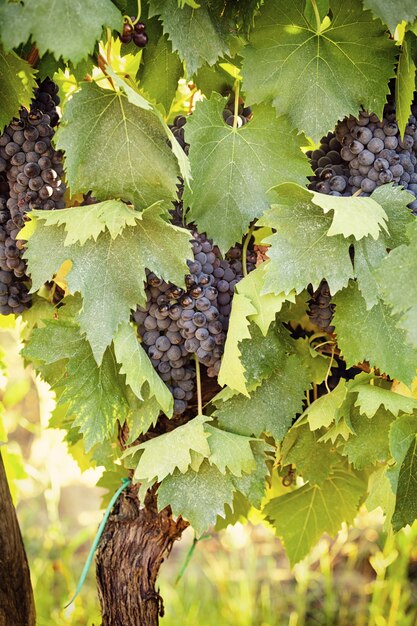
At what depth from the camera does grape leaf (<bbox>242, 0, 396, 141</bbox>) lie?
795 mm

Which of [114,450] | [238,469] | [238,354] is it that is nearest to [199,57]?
[238,354]

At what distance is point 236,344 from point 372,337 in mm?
140

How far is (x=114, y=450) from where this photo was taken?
1079 millimetres

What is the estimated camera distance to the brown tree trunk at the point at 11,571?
1006 mm

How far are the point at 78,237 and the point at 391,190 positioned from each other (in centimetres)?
32

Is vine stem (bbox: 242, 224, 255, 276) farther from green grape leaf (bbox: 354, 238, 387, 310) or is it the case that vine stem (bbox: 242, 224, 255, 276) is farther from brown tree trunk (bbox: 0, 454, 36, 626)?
brown tree trunk (bbox: 0, 454, 36, 626)

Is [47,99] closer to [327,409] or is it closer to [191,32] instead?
[191,32]

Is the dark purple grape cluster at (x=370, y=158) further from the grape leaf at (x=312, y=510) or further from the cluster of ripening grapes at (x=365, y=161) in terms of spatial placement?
the grape leaf at (x=312, y=510)

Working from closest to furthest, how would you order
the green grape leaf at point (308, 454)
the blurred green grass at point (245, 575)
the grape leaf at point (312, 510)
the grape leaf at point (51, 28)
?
the grape leaf at point (51, 28)
the green grape leaf at point (308, 454)
the grape leaf at point (312, 510)
the blurred green grass at point (245, 575)

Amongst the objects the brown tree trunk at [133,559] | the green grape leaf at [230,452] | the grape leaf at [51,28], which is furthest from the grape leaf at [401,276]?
the brown tree trunk at [133,559]

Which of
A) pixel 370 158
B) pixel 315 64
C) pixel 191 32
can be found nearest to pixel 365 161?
pixel 370 158

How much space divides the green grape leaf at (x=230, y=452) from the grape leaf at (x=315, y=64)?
13.2 inches

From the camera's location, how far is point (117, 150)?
30.9 inches

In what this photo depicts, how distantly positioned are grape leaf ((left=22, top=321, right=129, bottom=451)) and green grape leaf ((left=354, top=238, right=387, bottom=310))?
0.29 metres
